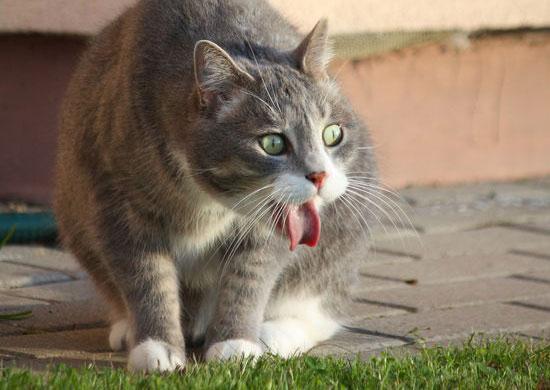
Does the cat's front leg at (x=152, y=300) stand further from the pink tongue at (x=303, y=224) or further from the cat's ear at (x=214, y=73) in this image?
the cat's ear at (x=214, y=73)

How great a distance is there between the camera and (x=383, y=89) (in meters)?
6.35

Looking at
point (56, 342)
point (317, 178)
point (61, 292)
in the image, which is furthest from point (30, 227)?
point (317, 178)

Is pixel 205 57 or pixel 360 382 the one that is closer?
pixel 360 382

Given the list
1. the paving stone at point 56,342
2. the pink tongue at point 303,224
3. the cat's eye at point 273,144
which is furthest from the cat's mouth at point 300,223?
the paving stone at point 56,342

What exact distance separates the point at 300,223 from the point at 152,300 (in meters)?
0.51

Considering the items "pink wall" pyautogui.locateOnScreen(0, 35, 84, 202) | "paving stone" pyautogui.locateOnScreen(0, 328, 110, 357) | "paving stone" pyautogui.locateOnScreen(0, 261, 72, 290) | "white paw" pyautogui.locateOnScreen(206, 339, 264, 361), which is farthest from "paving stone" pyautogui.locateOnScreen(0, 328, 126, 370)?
"pink wall" pyautogui.locateOnScreen(0, 35, 84, 202)

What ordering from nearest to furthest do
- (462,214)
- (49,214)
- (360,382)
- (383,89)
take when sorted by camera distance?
(360,382), (49,214), (462,214), (383,89)

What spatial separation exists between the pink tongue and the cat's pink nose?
0.09 meters

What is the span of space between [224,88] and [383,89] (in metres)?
2.88

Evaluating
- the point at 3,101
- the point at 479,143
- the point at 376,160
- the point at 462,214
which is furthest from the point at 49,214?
the point at 479,143

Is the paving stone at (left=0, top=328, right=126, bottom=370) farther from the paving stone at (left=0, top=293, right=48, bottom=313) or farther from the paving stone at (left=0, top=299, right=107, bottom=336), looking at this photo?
the paving stone at (left=0, top=293, right=48, bottom=313)

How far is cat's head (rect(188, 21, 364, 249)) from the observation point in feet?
11.3

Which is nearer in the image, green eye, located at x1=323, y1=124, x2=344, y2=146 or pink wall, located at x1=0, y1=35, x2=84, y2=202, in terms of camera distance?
green eye, located at x1=323, y1=124, x2=344, y2=146

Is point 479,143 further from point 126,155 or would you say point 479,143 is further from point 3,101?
point 126,155
